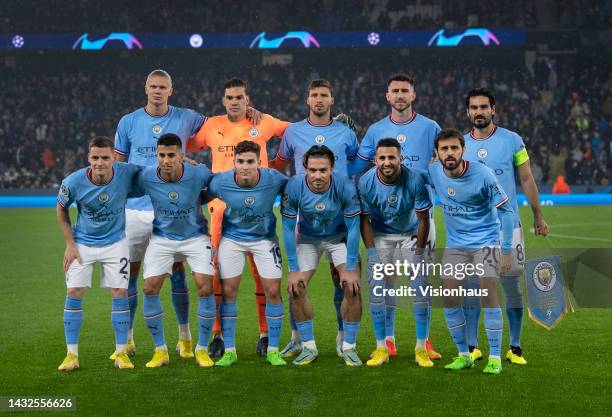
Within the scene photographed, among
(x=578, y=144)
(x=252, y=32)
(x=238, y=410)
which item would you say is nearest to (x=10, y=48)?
(x=252, y=32)

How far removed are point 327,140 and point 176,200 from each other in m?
1.37

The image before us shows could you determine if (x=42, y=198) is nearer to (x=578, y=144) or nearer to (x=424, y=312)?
(x=578, y=144)

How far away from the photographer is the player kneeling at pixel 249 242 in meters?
7.01

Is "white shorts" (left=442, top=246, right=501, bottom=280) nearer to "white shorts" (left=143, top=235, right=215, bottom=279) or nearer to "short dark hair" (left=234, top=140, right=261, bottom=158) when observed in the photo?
"short dark hair" (left=234, top=140, right=261, bottom=158)

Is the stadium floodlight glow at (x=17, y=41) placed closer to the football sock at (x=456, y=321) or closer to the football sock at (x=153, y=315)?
the football sock at (x=153, y=315)

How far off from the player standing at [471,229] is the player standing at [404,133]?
65cm

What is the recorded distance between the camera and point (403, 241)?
7180 mm

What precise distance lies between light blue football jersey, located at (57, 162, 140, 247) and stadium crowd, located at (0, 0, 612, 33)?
82.5 feet

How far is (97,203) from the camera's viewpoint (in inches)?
271

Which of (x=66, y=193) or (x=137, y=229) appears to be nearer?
(x=66, y=193)

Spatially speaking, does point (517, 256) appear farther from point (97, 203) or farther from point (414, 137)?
point (97, 203)

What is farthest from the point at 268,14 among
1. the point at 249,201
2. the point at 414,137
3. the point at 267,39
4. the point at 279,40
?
the point at 249,201

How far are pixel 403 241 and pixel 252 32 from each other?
24.8m

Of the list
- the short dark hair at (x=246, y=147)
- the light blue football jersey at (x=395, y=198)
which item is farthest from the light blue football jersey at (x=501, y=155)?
the short dark hair at (x=246, y=147)
